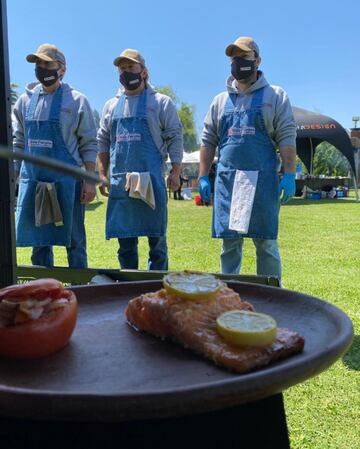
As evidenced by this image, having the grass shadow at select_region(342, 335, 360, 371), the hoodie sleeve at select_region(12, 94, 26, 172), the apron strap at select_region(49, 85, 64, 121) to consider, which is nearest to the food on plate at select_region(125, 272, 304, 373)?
the grass shadow at select_region(342, 335, 360, 371)

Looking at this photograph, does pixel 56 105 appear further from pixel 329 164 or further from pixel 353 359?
pixel 329 164

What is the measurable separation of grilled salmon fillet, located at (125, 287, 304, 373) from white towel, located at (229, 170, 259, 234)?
216 centimetres

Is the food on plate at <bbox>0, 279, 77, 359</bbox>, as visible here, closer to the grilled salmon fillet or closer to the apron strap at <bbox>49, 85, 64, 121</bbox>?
the grilled salmon fillet

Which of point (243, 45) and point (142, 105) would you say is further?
point (142, 105)

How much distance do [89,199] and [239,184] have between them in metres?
1.14

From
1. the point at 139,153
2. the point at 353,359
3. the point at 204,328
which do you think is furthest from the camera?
→ the point at 139,153

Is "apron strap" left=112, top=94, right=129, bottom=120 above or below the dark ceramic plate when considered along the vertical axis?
above

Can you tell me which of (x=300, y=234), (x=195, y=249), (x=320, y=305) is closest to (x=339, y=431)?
(x=320, y=305)

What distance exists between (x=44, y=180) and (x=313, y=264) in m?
3.41

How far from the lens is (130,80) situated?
3.61m

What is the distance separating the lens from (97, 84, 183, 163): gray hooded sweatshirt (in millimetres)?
3602

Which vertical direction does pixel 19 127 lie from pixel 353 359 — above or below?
above

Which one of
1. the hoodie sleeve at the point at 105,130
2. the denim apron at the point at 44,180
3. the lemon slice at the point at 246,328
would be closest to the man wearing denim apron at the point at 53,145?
the denim apron at the point at 44,180

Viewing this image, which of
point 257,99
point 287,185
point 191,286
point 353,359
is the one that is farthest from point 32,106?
point 191,286
